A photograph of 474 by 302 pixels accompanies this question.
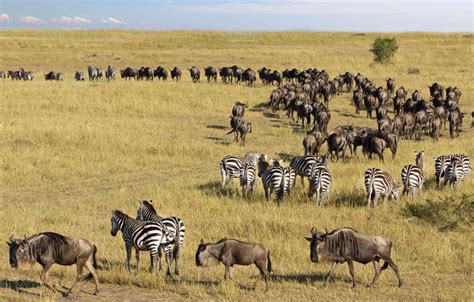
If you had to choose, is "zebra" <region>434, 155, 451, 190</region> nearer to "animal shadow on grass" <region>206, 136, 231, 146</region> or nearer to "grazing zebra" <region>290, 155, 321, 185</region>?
"grazing zebra" <region>290, 155, 321, 185</region>

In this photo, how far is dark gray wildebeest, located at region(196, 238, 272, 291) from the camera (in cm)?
1031

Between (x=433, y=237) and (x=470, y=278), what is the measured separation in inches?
98.7

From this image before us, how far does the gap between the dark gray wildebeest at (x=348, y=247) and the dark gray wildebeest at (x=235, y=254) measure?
0.87 metres

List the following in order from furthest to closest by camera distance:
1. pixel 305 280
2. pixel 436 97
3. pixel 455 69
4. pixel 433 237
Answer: pixel 455 69
pixel 436 97
pixel 433 237
pixel 305 280

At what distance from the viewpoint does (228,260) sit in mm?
10391

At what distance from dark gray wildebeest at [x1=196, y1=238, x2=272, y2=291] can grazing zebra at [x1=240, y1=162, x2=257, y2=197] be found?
792 centimetres

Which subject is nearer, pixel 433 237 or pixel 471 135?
pixel 433 237

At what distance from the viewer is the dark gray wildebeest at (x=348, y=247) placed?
10477mm

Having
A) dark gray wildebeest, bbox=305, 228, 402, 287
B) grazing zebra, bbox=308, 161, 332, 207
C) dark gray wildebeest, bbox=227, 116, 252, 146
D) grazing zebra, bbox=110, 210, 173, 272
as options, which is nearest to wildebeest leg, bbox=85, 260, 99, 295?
grazing zebra, bbox=110, 210, 173, 272

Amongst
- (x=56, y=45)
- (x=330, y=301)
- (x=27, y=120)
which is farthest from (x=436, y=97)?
(x=56, y=45)

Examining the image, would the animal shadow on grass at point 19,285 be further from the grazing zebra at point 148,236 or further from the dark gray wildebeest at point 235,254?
the dark gray wildebeest at point 235,254

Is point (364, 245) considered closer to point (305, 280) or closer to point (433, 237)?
point (305, 280)

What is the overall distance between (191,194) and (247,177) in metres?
1.82

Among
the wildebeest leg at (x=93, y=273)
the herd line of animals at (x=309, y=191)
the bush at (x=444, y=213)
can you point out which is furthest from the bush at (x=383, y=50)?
the wildebeest leg at (x=93, y=273)
